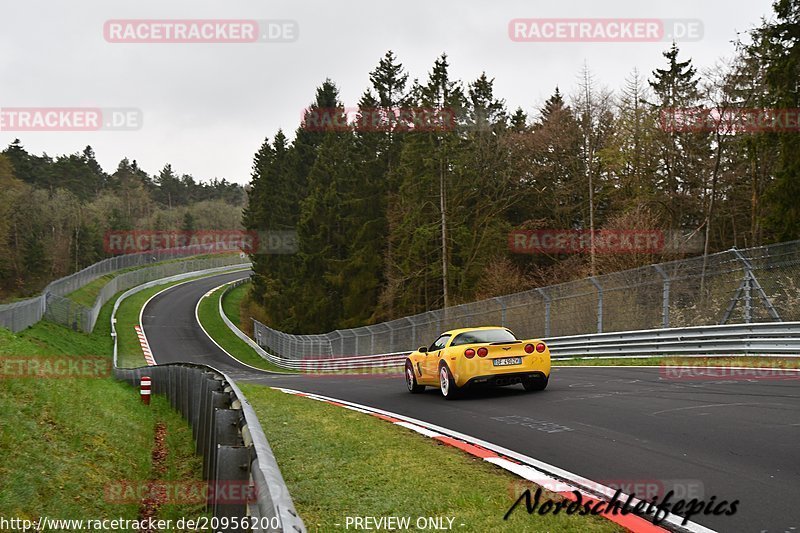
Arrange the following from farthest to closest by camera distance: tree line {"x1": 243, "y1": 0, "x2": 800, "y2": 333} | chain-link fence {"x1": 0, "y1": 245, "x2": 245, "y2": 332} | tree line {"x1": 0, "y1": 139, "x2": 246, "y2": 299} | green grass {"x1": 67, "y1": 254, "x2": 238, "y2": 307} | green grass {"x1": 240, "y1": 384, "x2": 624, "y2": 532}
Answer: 1. tree line {"x1": 0, "y1": 139, "x2": 246, "y2": 299}
2. green grass {"x1": 67, "y1": 254, "x2": 238, "y2": 307}
3. chain-link fence {"x1": 0, "y1": 245, "x2": 245, "y2": 332}
4. tree line {"x1": 243, "y1": 0, "x2": 800, "y2": 333}
5. green grass {"x1": 240, "y1": 384, "x2": 624, "y2": 532}

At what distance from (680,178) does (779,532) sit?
3372 cm

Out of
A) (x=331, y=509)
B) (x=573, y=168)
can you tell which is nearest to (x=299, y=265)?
(x=573, y=168)

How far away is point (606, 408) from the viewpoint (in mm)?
9328

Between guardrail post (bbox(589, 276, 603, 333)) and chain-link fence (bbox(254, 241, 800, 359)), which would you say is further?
guardrail post (bbox(589, 276, 603, 333))

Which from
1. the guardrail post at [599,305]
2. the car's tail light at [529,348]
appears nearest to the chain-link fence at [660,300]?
the guardrail post at [599,305]

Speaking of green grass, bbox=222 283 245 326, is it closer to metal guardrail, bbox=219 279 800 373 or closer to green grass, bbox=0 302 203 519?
metal guardrail, bbox=219 279 800 373

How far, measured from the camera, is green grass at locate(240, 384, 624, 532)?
15.5ft

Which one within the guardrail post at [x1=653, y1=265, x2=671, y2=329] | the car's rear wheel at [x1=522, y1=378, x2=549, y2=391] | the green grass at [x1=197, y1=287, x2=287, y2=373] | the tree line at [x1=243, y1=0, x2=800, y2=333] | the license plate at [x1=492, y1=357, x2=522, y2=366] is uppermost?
the tree line at [x1=243, y1=0, x2=800, y2=333]

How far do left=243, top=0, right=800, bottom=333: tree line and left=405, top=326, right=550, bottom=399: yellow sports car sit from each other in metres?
17.0

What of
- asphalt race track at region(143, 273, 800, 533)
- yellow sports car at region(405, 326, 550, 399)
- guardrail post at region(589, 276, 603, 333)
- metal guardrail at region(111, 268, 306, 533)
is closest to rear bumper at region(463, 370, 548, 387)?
yellow sports car at region(405, 326, 550, 399)

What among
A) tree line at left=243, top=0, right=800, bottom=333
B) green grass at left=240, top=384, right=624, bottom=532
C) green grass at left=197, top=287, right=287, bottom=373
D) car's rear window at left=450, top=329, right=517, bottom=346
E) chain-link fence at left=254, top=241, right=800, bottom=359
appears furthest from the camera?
green grass at left=197, top=287, right=287, bottom=373

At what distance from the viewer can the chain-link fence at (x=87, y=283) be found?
33.3m

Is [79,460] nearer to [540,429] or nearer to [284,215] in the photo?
[540,429]

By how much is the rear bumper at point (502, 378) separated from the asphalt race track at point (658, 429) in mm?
284
